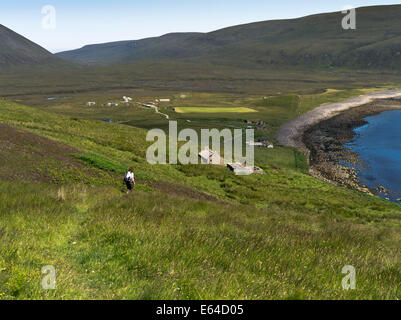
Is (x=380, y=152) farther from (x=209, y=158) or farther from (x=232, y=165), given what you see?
(x=209, y=158)

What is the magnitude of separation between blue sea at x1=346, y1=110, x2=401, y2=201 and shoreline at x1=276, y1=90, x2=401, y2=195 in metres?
1.81

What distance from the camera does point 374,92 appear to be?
505 feet

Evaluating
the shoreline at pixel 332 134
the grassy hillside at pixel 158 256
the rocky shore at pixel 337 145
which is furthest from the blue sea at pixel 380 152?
the grassy hillside at pixel 158 256

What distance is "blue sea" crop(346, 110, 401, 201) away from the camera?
148 ft

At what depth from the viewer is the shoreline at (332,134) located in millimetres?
48062

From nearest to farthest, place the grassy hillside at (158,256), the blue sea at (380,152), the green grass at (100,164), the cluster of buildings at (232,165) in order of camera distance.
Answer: the grassy hillside at (158,256) < the green grass at (100,164) < the cluster of buildings at (232,165) < the blue sea at (380,152)

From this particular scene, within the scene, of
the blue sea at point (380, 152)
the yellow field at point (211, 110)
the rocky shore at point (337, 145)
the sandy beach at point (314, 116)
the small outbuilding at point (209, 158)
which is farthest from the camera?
the yellow field at point (211, 110)

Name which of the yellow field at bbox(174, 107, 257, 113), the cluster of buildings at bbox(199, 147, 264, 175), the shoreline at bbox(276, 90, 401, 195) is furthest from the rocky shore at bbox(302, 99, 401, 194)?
the yellow field at bbox(174, 107, 257, 113)

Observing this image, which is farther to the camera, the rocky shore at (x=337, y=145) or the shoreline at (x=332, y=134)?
the shoreline at (x=332, y=134)

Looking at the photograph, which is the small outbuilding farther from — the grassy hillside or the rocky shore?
the grassy hillside

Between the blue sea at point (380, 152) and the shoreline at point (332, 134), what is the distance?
1806mm

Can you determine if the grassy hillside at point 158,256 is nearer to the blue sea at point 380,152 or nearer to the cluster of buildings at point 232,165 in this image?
the cluster of buildings at point 232,165

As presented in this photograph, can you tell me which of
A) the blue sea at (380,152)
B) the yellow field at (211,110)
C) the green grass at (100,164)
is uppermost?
the yellow field at (211,110)

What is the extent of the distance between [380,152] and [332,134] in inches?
632
